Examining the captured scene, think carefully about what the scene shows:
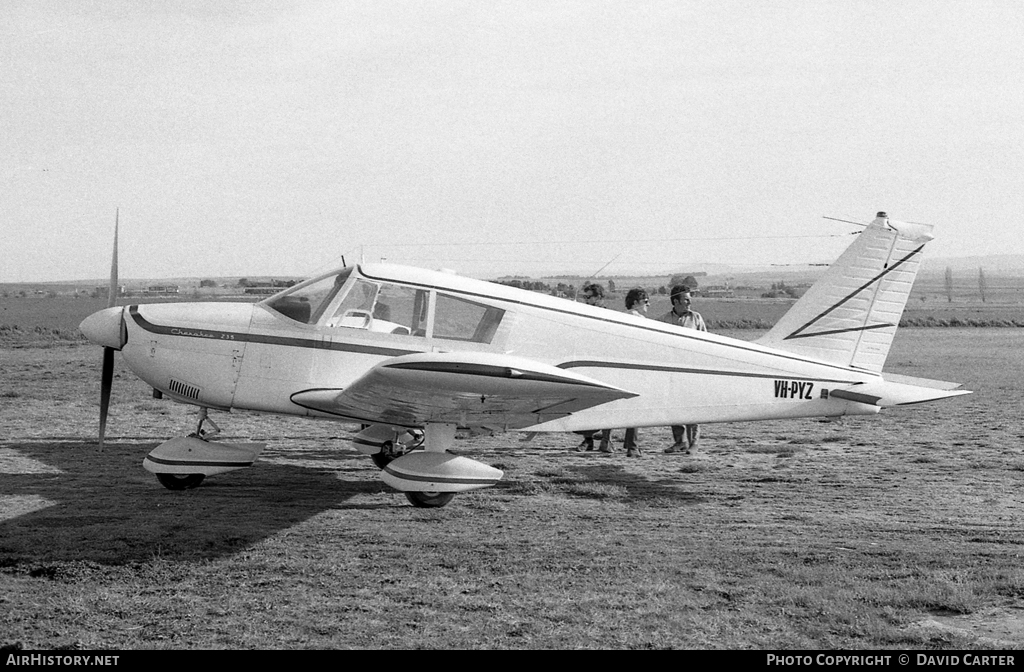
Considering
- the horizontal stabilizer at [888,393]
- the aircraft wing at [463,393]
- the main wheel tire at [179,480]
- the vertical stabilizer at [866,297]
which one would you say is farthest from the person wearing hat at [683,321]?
the main wheel tire at [179,480]

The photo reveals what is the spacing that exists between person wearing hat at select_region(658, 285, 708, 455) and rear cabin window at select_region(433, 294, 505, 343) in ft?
10.6

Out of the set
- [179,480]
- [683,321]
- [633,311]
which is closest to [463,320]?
[179,480]

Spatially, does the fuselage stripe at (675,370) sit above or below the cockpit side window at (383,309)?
below

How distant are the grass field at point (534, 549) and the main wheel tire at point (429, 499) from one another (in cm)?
14

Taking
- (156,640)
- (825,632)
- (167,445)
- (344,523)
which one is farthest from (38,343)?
(825,632)

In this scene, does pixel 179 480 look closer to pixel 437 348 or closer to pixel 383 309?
pixel 383 309

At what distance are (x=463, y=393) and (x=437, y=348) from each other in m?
1.17

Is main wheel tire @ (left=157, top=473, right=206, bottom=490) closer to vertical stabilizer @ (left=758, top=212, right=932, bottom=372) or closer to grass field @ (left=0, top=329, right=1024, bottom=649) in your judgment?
grass field @ (left=0, top=329, right=1024, bottom=649)

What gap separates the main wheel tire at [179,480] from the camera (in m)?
8.48

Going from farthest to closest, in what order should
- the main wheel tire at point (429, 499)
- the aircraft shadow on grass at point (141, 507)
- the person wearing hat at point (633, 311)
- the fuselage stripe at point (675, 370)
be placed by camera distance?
the person wearing hat at point (633, 311) → the fuselage stripe at point (675, 370) → the main wheel tire at point (429, 499) → the aircraft shadow on grass at point (141, 507)

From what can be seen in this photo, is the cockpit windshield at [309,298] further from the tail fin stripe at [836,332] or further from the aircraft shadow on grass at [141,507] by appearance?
the tail fin stripe at [836,332]

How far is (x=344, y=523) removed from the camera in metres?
7.50

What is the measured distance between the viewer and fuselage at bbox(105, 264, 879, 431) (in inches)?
325

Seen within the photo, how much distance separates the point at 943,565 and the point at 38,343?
2695cm
